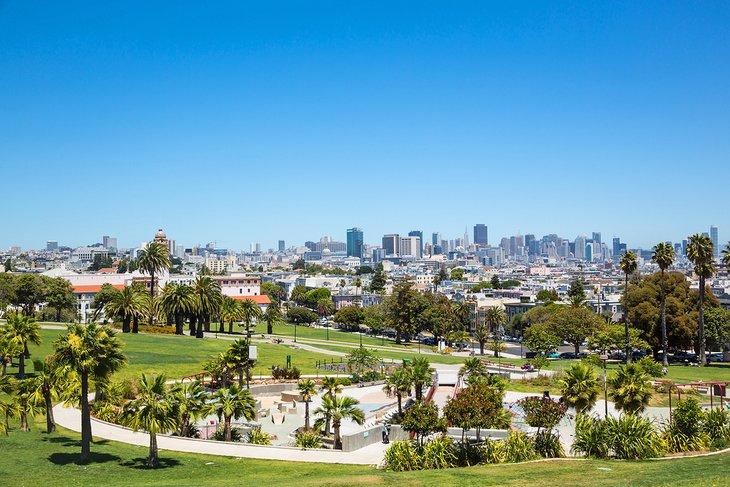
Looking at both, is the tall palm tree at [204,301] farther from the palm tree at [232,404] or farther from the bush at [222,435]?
the palm tree at [232,404]

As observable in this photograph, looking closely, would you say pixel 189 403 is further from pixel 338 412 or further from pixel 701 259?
pixel 701 259

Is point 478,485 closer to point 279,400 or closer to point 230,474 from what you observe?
point 230,474

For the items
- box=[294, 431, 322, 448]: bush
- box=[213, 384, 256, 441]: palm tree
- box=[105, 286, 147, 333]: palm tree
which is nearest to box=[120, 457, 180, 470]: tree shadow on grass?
box=[213, 384, 256, 441]: palm tree

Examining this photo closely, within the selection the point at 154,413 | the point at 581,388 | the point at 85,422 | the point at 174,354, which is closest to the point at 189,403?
the point at 154,413

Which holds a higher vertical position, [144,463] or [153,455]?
[153,455]

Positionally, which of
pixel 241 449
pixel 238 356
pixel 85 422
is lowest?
pixel 241 449

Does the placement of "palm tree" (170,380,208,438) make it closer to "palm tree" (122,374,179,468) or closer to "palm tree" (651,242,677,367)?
"palm tree" (122,374,179,468)
